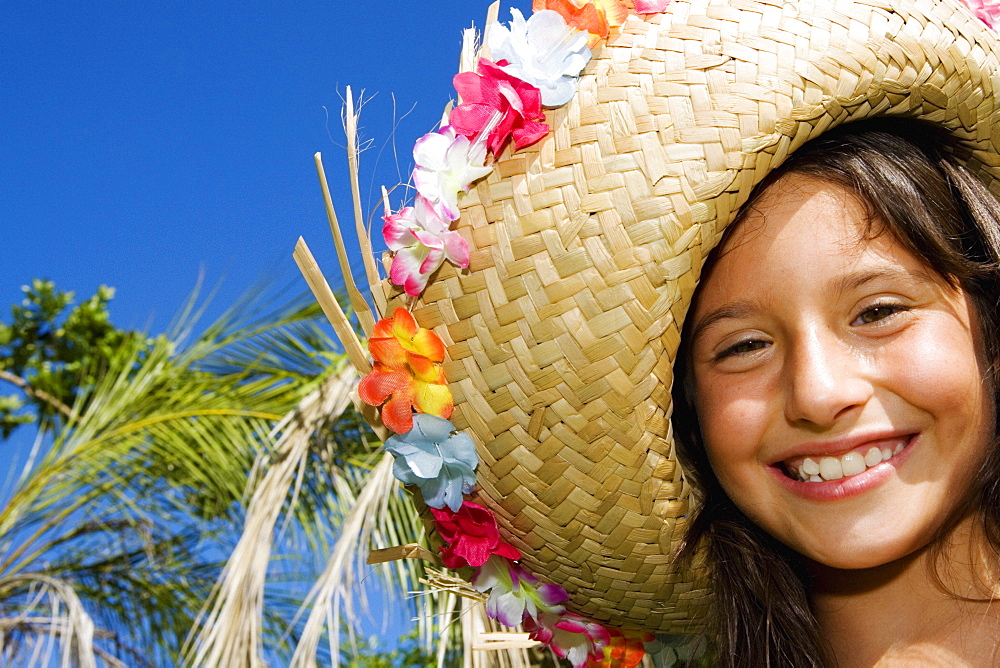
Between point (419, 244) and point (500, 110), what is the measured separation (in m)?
0.26

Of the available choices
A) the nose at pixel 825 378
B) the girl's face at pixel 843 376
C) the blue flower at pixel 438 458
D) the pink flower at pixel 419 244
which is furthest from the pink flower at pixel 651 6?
the blue flower at pixel 438 458

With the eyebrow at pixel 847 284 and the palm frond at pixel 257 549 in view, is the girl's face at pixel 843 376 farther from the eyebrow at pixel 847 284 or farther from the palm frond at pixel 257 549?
the palm frond at pixel 257 549

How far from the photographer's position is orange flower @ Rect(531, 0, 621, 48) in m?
1.76

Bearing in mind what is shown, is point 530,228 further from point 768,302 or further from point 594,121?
point 768,302

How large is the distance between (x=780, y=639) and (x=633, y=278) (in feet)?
2.70

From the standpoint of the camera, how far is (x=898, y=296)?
1.72 meters

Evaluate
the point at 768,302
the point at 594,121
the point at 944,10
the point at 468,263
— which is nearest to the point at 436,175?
the point at 468,263

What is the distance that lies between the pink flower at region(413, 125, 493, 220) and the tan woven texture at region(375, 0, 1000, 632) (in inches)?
1.1

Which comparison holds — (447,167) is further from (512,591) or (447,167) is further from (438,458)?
(512,591)

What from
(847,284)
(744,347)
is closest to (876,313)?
(847,284)

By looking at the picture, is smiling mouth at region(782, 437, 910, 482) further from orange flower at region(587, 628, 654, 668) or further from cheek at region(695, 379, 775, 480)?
orange flower at region(587, 628, 654, 668)

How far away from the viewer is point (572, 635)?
207 cm

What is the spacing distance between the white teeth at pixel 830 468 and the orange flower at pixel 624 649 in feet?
1.88

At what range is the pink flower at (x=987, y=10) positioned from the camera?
192 centimetres
